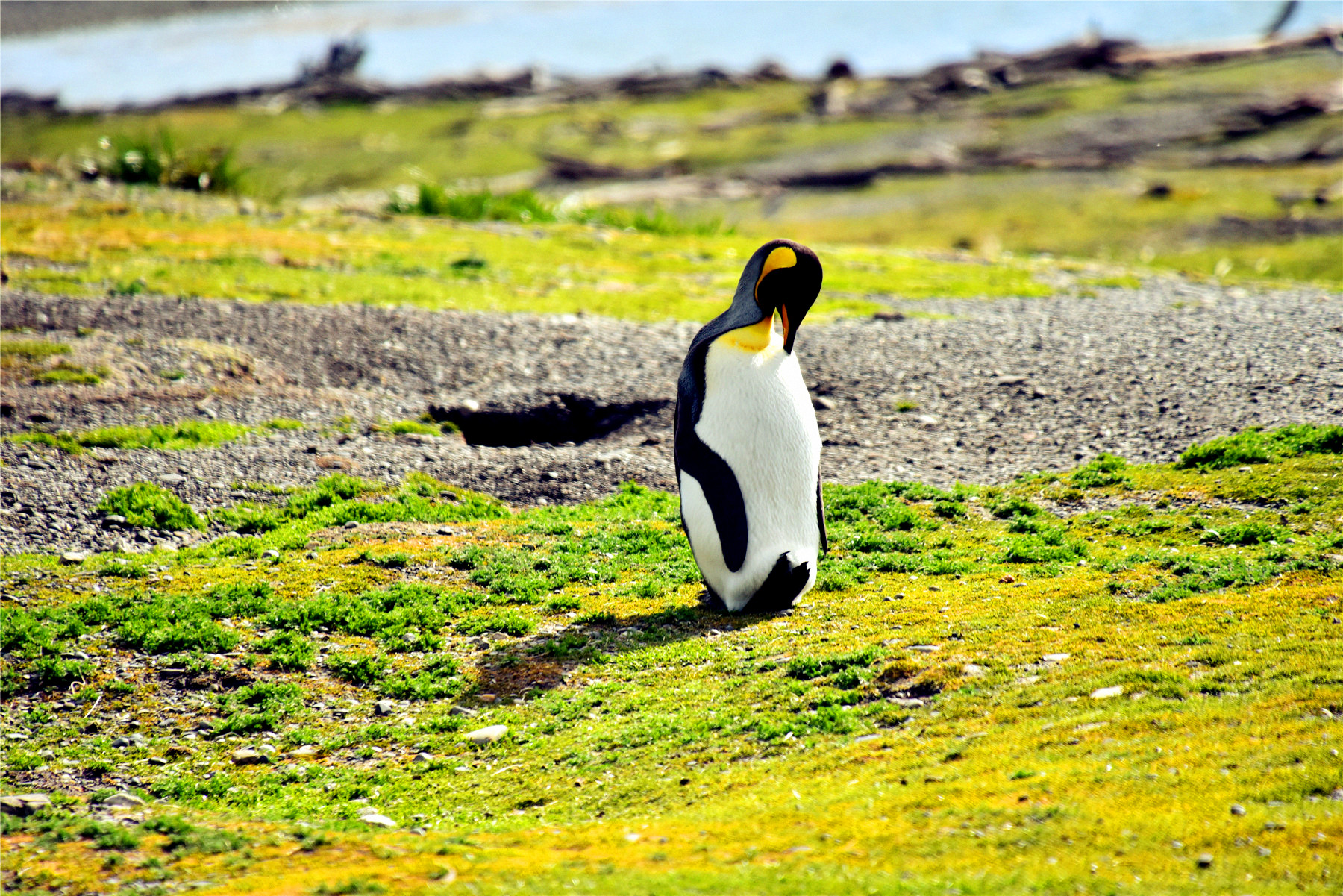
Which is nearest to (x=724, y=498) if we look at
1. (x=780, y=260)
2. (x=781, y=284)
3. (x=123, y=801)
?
(x=781, y=284)

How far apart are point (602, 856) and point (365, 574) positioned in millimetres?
4363

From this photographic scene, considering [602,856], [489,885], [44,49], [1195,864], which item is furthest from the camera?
[44,49]

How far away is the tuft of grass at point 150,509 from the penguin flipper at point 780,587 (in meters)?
4.69

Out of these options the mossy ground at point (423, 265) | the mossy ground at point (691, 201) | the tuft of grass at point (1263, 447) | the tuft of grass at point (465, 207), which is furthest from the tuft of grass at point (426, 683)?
the tuft of grass at point (465, 207)

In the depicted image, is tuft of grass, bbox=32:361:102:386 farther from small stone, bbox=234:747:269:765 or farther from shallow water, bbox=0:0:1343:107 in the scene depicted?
shallow water, bbox=0:0:1343:107

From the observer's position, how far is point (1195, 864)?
147 inches

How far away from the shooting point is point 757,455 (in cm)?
734

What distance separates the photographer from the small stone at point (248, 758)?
19.6ft

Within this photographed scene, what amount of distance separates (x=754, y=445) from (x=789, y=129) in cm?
2988

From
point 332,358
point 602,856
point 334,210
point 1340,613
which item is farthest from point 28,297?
point 1340,613

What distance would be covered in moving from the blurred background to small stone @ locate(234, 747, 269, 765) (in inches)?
610

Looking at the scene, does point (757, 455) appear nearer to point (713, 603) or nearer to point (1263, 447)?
point (713, 603)

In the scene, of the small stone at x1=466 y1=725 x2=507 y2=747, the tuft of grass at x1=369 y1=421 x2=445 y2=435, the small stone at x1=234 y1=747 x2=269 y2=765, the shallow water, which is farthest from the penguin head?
the shallow water

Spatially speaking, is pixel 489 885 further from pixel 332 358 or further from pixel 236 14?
pixel 236 14
